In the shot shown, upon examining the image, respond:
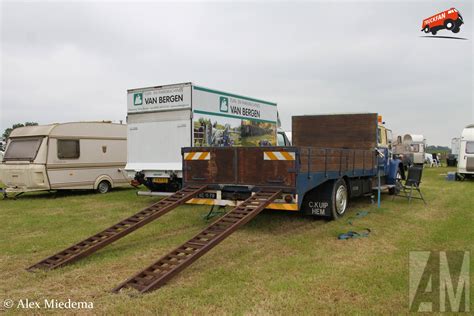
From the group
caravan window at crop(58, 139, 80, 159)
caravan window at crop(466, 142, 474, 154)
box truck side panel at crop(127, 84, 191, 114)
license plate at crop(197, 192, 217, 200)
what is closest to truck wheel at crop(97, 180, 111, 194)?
caravan window at crop(58, 139, 80, 159)

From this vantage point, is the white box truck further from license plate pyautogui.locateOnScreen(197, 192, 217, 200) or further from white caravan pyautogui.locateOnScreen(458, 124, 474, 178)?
white caravan pyautogui.locateOnScreen(458, 124, 474, 178)


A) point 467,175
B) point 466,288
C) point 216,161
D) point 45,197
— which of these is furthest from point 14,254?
point 467,175

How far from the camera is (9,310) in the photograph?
3.89 m

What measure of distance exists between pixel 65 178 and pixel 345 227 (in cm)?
928

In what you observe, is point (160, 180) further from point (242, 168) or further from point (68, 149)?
point (68, 149)

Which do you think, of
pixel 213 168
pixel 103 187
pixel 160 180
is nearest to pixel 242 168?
pixel 213 168

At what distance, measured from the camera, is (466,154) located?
61.8ft

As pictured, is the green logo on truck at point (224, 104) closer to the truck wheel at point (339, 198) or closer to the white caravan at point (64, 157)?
the truck wheel at point (339, 198)

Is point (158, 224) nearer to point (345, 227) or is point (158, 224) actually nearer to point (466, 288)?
point (345, 227)

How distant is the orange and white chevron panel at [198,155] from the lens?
7.46 metres

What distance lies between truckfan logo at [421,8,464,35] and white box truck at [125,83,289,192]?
7.00 meters

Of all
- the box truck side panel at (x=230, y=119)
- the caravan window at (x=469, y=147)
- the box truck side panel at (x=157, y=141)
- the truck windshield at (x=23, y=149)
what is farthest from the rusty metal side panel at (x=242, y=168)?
the caravan window at (x=469, y=147)

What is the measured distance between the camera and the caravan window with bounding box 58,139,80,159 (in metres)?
12.6

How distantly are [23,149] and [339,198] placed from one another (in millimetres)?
9995
